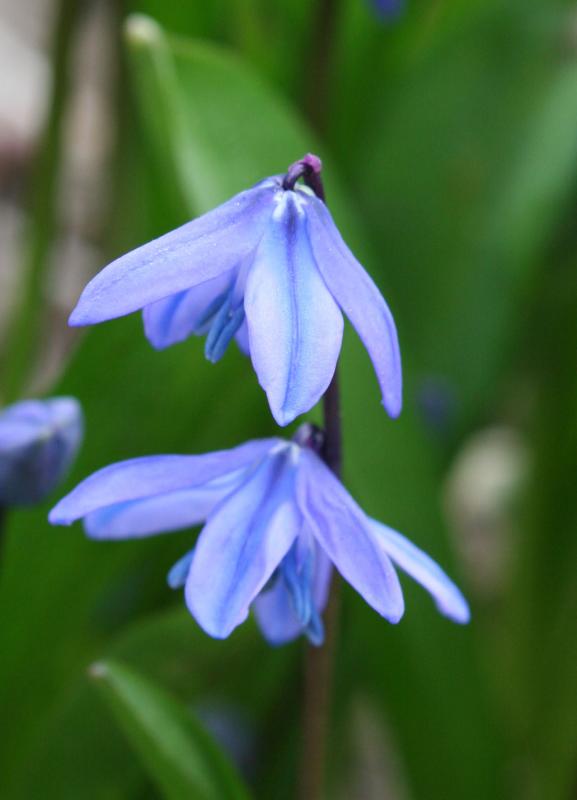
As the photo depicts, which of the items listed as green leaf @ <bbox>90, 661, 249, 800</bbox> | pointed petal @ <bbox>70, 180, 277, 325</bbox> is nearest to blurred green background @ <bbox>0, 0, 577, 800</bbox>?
green leaf @ <bbox>90, 661, 249, 800</bbox>

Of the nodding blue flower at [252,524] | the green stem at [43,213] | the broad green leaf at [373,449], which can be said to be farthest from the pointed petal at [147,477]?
the green stem at [43,213]

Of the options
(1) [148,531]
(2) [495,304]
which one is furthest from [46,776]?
(2) [495,304]

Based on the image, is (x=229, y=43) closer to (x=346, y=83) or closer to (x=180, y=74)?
(x=346, y=83)

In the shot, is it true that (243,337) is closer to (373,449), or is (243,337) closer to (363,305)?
(363,305)

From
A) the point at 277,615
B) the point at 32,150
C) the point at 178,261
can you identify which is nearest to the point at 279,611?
the point at 277,615

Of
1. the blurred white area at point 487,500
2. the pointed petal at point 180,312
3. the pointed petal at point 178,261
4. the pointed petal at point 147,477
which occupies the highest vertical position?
the pointed petal at point 178,261

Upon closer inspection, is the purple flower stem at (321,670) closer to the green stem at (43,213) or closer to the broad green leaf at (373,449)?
the broad green leaf at (373,449)
